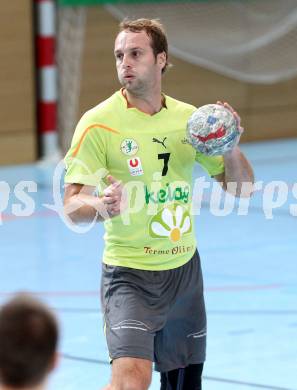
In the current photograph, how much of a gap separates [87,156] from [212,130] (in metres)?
0.58

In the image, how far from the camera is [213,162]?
17.4ft

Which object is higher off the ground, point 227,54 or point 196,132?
point 196,132

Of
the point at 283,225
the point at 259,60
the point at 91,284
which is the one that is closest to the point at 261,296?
the point at 91,284

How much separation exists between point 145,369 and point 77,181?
89 cm

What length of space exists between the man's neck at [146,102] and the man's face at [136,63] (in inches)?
1.8

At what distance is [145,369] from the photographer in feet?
15.8

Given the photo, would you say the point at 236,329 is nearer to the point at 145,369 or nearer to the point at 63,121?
the point at 145,369

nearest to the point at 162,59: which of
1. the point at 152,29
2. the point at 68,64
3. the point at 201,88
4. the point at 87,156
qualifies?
the point at 152,29

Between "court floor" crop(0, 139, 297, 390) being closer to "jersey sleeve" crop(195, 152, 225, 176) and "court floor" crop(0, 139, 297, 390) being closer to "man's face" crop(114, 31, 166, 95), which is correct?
"jersey sleeve" crop(195, 152, 225, 176)

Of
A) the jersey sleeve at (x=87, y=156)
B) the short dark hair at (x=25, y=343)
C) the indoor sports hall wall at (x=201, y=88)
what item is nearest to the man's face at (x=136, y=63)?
the jersey sleeve at (x=87, y=156)

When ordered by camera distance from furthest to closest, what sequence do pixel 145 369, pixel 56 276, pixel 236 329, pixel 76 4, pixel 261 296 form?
pixel 76 4
pixel 56 276
pixel 261 296
pixel 236 329
pixel 145 369

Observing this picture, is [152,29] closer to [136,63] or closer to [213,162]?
[136,63]

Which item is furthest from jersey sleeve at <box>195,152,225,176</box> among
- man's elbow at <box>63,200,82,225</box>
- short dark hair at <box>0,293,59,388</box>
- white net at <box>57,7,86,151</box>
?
white net at <box>57,7,86,151</box>

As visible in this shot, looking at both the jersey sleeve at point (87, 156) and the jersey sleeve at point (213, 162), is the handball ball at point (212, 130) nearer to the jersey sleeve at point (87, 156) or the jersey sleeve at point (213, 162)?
the jersey sleeve at point (213, 162)
